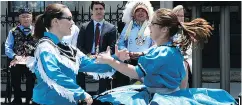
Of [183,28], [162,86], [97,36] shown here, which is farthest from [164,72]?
[97,36]

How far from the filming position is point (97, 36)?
662 cm

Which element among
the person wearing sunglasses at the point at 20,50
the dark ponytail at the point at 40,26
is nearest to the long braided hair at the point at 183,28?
the dark ponytail at the point at 40,26

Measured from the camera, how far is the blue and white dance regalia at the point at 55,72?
3586mm

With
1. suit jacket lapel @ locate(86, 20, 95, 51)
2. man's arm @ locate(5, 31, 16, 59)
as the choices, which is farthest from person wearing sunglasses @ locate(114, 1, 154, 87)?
man's arm @ locate(5, 31, 16, 59)

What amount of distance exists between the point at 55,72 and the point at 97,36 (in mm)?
3067

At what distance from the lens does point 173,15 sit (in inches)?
151

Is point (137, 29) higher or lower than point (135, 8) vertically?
lower

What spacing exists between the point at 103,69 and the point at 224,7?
161 inches

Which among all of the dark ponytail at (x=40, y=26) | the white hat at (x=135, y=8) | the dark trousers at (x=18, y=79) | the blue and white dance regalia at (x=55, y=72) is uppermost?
the white hat at (x=135, y=8)

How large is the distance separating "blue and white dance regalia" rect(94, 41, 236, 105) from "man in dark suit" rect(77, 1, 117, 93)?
9.08ft

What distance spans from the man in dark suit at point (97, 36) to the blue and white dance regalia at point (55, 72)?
2.59 metres

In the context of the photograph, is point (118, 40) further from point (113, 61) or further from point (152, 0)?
point (113, 61)

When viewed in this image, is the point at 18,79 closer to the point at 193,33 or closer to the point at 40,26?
the point at 40,26

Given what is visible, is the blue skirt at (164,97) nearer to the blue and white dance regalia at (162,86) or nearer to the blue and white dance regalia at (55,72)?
the blue and white dance regalia at (162,86)
